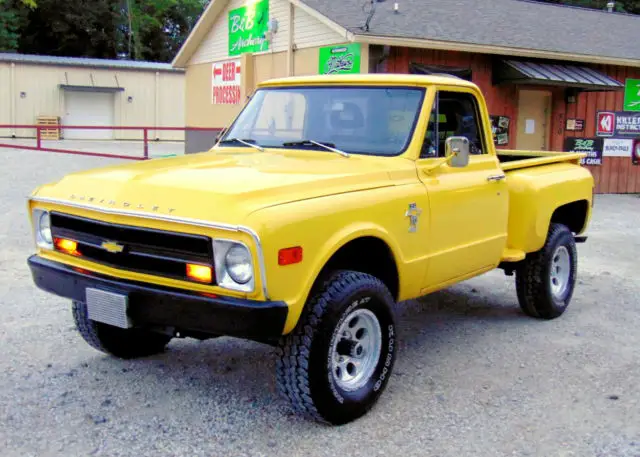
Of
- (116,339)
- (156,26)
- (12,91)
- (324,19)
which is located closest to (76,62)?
(12,91)

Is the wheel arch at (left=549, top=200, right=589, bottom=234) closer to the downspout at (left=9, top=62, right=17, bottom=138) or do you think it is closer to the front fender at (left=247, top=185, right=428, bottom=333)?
the front fender at (left=247, top=185, right=428, bottom=333)

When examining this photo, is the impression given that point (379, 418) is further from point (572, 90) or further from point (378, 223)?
point (572, 90)

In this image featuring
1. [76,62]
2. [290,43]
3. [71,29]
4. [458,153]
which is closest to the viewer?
[458,153]

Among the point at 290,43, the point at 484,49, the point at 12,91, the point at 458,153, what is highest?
the point at 290,43

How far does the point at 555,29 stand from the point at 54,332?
14934mm

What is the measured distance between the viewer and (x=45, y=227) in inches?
171

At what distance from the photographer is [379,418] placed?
13.8ft

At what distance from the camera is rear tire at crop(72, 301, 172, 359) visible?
15.5ft

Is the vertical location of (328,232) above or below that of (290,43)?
below

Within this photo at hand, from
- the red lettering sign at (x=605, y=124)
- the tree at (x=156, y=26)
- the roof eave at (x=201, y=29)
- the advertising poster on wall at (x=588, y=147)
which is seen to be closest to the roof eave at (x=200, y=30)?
the roof eave at (x=201, y=29)

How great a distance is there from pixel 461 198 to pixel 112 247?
2321 mm

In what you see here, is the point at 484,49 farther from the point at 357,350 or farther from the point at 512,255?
the point at 357,350

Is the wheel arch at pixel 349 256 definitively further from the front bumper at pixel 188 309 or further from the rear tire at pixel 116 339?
the rear tire at pixel 116 339

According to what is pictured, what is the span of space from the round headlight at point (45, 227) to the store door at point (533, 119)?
12.9 metres
